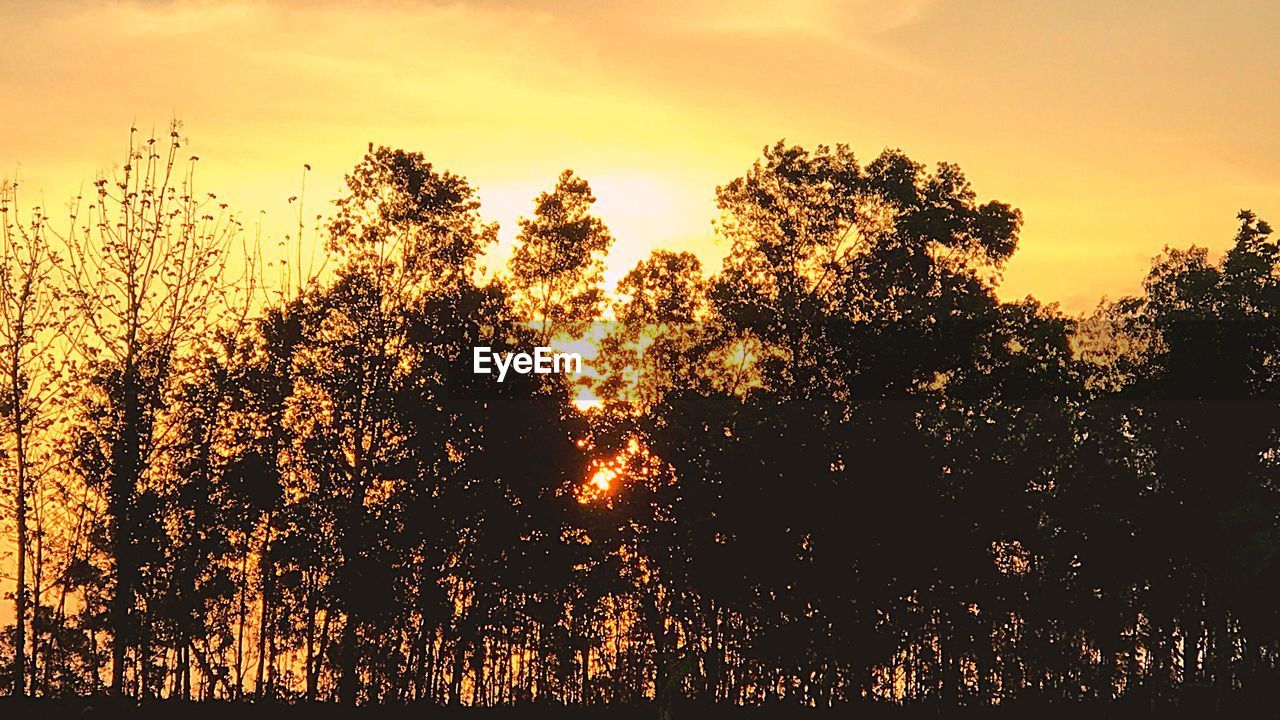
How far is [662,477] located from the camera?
32156mm

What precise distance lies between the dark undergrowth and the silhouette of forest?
0.16 metres

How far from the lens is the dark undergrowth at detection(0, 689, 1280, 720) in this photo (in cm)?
2845

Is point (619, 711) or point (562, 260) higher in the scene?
point (562, 260)

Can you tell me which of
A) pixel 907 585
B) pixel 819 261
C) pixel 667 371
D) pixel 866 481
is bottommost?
pixel 907 585

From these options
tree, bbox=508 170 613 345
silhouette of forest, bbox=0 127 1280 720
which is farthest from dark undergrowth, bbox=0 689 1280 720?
tree, bbox=508 170 613 345

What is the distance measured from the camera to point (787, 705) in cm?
3288

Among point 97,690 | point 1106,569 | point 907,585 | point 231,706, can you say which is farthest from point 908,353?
point 97,690

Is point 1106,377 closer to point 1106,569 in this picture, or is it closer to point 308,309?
point 1106,569

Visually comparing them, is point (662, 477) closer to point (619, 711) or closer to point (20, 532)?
point (619, 711)

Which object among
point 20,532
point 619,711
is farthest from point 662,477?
point 20,532

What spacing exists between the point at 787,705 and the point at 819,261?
1063 cm

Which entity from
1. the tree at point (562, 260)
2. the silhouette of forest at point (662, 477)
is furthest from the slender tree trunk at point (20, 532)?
the tree at point (562, 260)

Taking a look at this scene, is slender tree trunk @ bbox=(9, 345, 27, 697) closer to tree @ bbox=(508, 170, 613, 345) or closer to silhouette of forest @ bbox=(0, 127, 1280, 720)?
silhouette of forest @ bbox=(0, 127, 1280, 720)

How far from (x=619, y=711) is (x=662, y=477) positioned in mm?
5401
